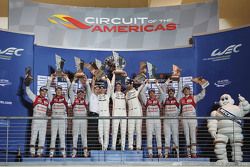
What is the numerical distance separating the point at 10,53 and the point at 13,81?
508 mm

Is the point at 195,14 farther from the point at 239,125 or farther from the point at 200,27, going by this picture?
the point at 239,125

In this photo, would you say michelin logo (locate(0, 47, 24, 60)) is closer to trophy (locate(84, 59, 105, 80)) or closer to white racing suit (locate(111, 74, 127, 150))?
trophy (locate(84, 59, 105, 80))

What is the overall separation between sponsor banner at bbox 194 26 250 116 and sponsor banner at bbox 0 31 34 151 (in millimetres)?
3161

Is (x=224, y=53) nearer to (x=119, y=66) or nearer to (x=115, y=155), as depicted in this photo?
(x=119, y=66)

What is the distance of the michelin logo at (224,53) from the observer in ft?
42.1

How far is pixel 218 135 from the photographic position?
11.5 metres

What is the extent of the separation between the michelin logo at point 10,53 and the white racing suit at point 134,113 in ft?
7.46

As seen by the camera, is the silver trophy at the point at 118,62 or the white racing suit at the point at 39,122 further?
the silver trophy at the point at 118,62

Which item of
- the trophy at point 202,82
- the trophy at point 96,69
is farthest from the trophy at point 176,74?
the trophy at point 96,69

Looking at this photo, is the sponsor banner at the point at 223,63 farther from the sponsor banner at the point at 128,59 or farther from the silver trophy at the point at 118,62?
the silver trophy at the point at 118,62

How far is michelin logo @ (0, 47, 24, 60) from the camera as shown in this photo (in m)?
12.8

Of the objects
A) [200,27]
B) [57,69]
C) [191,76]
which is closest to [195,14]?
[200,27]

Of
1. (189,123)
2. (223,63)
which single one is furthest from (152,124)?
(223,63)

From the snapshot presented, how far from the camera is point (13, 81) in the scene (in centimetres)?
1288
